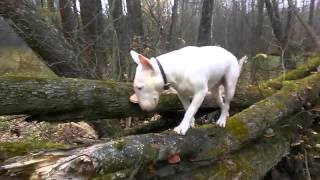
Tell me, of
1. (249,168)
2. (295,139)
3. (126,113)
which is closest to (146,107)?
(126,113)

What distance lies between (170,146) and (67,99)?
1104 millimetres

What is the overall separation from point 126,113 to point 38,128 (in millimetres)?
4362

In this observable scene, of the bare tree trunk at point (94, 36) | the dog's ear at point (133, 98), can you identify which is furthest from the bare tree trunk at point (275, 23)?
the dog's ear at point (133, 98)

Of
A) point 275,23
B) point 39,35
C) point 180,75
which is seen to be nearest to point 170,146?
point 180,75

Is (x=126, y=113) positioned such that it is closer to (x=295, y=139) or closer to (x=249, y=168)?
(x=249, y=168)

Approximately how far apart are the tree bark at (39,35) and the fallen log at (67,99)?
1.90 metres

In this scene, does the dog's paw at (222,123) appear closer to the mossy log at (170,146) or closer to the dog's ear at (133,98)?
the mossy log at (170,146)

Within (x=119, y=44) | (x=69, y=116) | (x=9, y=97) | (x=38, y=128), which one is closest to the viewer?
(x=9, y=97)

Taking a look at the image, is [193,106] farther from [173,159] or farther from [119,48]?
[119,48]

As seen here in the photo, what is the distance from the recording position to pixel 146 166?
408cm

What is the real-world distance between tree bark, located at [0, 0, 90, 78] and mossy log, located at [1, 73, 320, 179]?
8.95ft

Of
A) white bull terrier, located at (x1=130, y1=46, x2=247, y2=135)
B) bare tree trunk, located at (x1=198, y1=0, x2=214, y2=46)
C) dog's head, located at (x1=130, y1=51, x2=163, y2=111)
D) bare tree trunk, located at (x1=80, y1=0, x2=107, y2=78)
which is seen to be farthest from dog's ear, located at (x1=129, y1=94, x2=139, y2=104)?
bare tree trunk, located at (x1=198, y1=0, x2=214, y2=46)

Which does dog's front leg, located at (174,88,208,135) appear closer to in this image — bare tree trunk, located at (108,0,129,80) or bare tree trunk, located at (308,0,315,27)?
bare tree trunk, located at (108,0,129,80)

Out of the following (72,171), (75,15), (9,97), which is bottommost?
(72,171)
